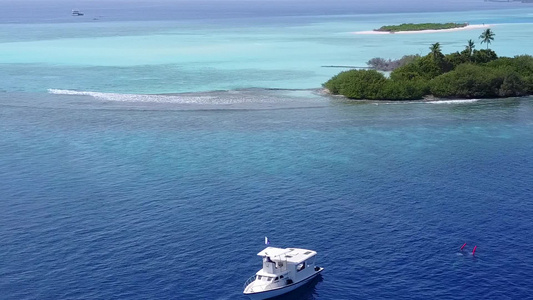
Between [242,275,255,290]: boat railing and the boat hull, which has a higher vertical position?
[242,275,255,290]: boat railing

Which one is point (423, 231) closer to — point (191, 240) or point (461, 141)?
point (191, 240)

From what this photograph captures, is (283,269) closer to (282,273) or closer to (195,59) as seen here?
(282,273)

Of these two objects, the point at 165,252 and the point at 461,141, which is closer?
the point at 165,252

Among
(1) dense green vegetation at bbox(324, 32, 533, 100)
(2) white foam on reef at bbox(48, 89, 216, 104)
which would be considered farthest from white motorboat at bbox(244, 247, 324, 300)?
(1) dense green vegetation at bbox(324, 32, 533, 100)

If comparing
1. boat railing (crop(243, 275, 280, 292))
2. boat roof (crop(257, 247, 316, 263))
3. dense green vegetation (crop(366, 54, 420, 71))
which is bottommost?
boat railing (crop(243, 275, 280, 292))

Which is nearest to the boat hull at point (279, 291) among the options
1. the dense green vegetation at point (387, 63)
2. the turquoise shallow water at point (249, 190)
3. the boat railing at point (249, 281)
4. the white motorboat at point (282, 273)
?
the white motorboat at point (282, 273)

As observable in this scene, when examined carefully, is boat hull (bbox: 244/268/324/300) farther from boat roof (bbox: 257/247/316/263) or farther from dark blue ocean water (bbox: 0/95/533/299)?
boat roof (bbox: 257/247/316/263)

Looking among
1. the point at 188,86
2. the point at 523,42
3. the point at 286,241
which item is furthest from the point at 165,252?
the point at 523,42
